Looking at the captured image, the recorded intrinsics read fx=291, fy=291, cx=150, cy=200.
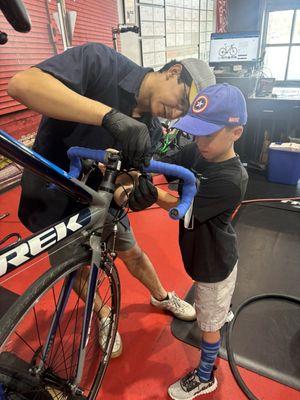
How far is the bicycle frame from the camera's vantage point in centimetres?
74

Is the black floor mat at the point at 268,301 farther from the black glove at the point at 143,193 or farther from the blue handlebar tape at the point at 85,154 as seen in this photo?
the blue handlebar tape at the point at 85,154

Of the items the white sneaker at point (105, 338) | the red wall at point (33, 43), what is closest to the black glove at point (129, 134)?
the white sneaker at point (105, 338)

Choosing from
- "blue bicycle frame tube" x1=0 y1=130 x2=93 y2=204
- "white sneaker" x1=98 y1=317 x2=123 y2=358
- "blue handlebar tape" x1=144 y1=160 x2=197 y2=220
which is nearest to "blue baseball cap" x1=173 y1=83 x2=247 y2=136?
"blue handlebar tape" x1=144 y1=160 x2=197 y2=220

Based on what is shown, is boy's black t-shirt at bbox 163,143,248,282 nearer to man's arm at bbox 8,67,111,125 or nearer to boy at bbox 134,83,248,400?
boy at bbox 134,83,248,400

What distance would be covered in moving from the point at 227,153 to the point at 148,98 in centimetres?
42

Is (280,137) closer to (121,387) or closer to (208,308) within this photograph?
(208,308)

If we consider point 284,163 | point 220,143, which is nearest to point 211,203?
point 220,143

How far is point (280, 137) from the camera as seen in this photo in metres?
3.68

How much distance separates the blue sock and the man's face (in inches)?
39.4

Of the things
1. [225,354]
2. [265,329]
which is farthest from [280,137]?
[225,354]

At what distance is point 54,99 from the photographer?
0.90 m

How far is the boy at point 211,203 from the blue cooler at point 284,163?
2321mm

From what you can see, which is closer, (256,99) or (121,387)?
→ (121,387)

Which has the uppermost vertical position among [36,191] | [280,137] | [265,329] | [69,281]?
[36,191]
